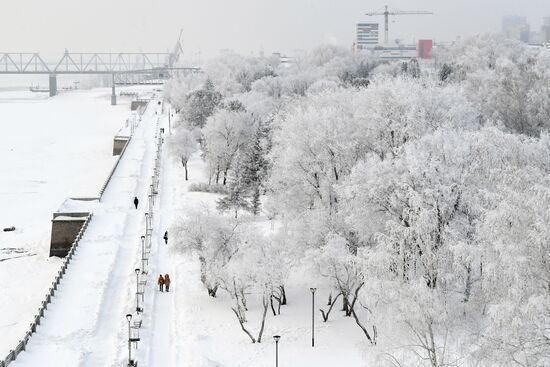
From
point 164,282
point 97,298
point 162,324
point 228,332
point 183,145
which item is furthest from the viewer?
point 183,145

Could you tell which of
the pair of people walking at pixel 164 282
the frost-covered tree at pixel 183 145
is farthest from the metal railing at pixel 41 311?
the frost-covered tree at pixel 183 145

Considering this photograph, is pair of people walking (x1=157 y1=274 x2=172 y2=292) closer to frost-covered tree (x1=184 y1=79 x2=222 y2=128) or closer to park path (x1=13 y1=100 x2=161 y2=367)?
park path (x1=13 y1=100 x2=161 y2=367)

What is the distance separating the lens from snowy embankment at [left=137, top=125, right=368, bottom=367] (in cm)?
2389

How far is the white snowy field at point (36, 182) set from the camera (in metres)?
31.7

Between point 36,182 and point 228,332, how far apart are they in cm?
3784

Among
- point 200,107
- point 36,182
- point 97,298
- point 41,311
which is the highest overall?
point 200,107

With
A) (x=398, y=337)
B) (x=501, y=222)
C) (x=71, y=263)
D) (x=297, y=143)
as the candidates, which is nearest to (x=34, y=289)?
(x=71, y=263)

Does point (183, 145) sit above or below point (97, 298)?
above

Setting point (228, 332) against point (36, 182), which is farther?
point (36, 182)

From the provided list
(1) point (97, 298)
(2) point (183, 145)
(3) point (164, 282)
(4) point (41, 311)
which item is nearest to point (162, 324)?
(1) point (97, 298)

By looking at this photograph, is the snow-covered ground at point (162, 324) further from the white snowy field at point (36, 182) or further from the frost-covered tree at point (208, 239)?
the white snowy field at point (36, 182)

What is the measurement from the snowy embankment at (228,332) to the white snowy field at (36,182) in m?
5.70

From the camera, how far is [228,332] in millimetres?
26328

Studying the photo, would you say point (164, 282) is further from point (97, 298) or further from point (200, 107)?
point (200, 107)
